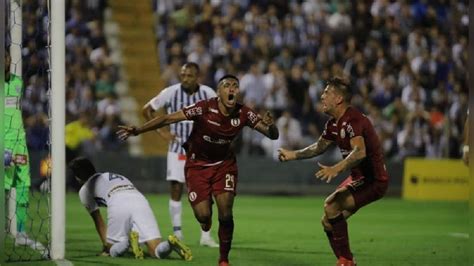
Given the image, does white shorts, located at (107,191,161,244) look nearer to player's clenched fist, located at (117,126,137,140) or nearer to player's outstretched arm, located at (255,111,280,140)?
player's clenched fist, located at (117,126,137,140)

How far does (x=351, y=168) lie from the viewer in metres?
10.5

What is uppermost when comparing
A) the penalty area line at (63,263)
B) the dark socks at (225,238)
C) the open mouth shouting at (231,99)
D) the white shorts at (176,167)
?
the open mouth shouting at (231,99)

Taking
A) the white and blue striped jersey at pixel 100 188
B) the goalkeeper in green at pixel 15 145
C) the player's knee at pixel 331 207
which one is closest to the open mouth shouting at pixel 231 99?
the player's knee at pixel 331 207

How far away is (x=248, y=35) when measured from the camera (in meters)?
26.8

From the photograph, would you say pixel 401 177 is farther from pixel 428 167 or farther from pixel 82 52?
pixel 82 52

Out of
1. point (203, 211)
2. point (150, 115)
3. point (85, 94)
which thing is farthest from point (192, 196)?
point (85, 94)

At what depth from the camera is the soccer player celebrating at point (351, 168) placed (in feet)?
34.8

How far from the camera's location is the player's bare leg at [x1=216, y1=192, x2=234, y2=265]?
10953 millimetres

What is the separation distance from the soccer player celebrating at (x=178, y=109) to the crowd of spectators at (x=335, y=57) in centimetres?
988

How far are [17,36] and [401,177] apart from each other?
40.7ft

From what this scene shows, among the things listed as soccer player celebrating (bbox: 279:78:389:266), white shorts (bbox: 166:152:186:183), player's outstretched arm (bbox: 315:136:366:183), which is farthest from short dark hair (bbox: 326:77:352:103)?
white shorts (bbox: 166:152:186:183)

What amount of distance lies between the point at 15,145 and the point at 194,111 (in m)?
2.73

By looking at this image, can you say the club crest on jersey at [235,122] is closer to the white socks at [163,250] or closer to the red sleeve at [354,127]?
the red sleeve at [354,127]

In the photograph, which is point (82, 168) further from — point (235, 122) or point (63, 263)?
point (235, 122)
